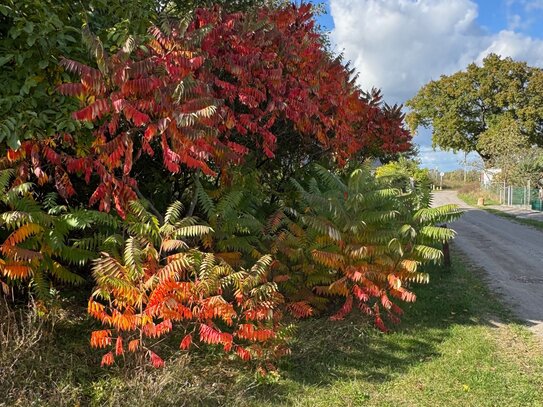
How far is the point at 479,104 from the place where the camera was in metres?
48.9

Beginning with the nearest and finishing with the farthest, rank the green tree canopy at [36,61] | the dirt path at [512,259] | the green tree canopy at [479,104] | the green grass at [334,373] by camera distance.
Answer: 1. the green grass at [334,373]
2. the green tree canopy at [36,61]
3. the dirt path at [512,259]
4. the green tree canopy at [479,104]

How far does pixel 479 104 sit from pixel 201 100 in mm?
49971

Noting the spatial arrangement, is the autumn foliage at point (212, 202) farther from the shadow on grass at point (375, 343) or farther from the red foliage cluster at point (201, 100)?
the shadow on grass at point (375, 343)

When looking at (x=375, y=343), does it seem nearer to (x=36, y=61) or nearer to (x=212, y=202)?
(x=212, y=202)

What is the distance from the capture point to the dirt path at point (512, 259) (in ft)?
26.2

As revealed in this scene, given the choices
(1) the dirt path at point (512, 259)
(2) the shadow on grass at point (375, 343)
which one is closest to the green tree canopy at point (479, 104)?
(1) the dirt path at point (512, 259)

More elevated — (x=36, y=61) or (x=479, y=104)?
(x=479, y=104)

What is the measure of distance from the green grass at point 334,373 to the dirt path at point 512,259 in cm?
146

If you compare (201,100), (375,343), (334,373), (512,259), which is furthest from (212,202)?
(512,259)

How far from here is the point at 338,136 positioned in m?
7.50

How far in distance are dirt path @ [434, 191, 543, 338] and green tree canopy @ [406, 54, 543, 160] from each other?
2435 cm

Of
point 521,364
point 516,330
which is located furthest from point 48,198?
point 516,330

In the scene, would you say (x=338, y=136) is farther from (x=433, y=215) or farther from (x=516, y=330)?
(x=516, y=330)

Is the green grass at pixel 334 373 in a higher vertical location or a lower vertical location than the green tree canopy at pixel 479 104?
lower
